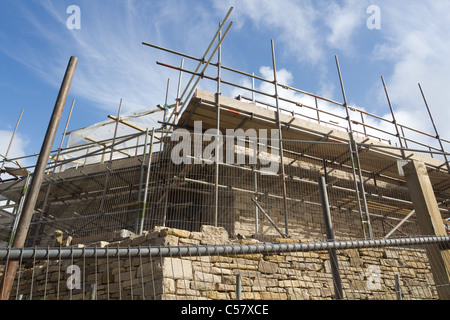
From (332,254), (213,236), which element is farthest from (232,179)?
(332,254)

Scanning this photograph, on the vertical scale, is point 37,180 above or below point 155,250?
above

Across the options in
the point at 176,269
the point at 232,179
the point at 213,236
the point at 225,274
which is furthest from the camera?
the point at 232,179

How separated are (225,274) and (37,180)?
292 centimetres

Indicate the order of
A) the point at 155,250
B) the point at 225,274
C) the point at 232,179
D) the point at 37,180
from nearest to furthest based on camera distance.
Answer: the point at 155,250 < the point at 37,180 < the point at 225,274 < the point at 232,179

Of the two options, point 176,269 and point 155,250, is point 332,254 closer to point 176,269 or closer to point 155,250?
point 155,250

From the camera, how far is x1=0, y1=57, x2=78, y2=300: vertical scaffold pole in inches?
110

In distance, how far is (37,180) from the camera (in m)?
3.21

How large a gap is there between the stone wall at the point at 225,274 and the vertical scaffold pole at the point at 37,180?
1303 mm

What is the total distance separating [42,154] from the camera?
329 centimetres

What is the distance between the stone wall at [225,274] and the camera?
4.40 meters

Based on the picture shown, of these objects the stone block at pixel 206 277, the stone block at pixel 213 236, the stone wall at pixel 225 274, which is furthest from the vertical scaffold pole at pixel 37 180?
the stone block at pixel 213 236
